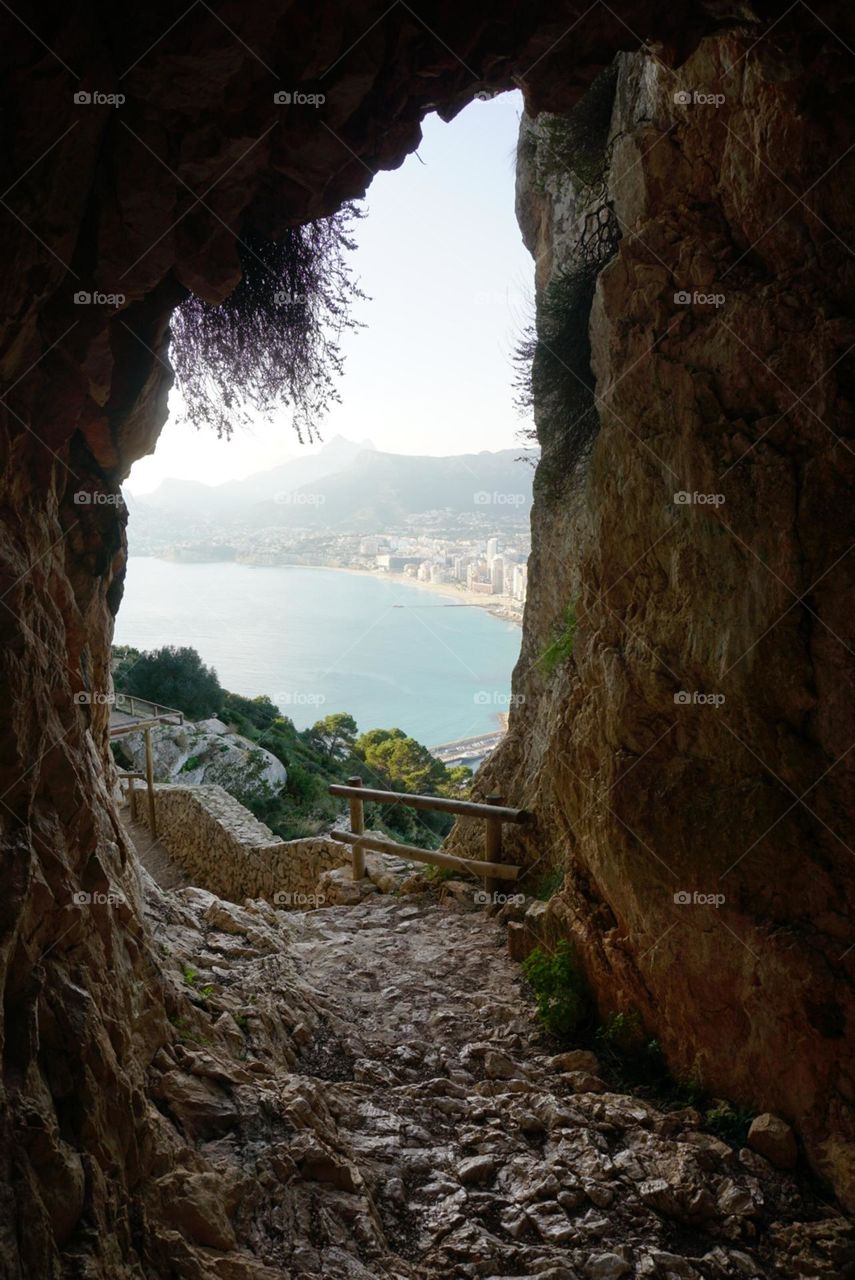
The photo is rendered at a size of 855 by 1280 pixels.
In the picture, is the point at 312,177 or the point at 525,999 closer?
the point at 312,177

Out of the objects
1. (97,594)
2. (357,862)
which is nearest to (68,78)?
(97,594)

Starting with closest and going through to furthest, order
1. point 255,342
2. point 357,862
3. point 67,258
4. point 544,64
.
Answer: point 67,258 → point 544,64 → point 255,342 → point 357,862

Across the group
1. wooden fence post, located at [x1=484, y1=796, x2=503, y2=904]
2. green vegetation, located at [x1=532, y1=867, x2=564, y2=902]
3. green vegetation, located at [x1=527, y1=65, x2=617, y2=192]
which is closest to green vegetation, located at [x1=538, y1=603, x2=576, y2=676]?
wooden fence post, located at [x1=484, y1=796, x2=503, y2=904]

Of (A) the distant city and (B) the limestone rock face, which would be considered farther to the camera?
(A) the distant city

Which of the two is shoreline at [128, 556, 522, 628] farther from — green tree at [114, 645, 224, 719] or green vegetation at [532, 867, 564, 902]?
green vegetation at [532, 867, 564, 902]

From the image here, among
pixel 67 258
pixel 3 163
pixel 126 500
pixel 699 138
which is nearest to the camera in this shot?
pixel 3 163

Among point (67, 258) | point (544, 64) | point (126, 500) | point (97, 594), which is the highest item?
point (544, 64)

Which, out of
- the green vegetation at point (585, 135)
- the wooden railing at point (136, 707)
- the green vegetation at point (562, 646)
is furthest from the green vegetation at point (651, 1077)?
the wooden railing at point (136, 707)

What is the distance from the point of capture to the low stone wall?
10.0 metres

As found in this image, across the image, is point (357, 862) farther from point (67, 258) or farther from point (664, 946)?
point (67, 258)

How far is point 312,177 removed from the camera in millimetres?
3453

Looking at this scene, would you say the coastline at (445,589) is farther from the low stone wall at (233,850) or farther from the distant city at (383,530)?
the low stone wall at (233,850)

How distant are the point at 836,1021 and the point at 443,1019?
8.52ft

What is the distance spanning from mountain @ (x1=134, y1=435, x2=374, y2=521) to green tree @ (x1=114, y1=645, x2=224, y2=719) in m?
23.9
